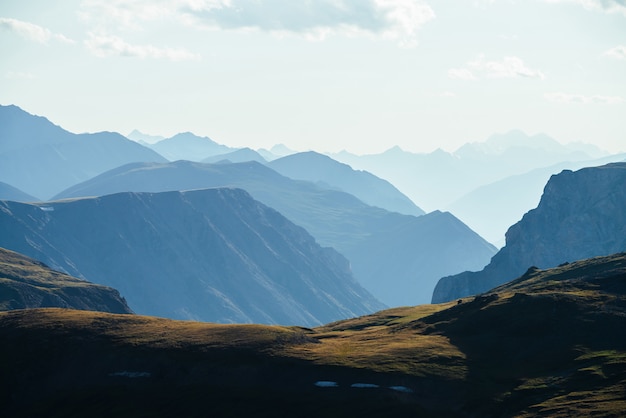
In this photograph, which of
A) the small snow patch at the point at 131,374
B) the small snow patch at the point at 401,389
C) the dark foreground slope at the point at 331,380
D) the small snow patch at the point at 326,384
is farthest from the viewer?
the small snow patch at the point at 131,374

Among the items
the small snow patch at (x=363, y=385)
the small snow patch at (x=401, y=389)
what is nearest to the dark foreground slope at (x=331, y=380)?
the small snow patch at (x=363, y=385)

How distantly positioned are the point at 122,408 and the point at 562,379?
82.0 meters

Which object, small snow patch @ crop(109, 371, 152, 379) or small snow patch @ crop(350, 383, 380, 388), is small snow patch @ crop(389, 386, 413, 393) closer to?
small snow patch @ crop(350, 383, 380, 388)

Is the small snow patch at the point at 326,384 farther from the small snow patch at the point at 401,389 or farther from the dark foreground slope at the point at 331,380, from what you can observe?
the small snow patch at the point at 401,389

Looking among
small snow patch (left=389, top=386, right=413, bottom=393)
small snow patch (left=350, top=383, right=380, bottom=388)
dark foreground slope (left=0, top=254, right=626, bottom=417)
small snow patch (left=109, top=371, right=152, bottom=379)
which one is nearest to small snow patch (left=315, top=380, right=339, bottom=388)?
dark foreground slope (left=0, top=254, right=626, bottom=417)

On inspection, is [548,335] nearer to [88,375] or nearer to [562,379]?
[562,379]

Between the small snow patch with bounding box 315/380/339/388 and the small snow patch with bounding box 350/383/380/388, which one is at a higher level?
the small snow patch with bounding box 315/380/339/388

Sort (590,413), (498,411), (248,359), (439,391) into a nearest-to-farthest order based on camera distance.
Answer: (590,413) < (498,411) < (439,391) < (248,359)

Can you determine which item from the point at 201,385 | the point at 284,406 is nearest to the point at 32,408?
the point at 201,385

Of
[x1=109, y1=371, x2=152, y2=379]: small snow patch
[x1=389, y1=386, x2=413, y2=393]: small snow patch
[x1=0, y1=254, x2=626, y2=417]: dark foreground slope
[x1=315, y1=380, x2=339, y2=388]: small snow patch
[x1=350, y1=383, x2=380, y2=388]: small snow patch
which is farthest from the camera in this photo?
[x1=109, y1=371, x2=152, y2=379]: small snow patch

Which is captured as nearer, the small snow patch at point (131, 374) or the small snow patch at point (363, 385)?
Answer: the small snow patch at point (363, 385)

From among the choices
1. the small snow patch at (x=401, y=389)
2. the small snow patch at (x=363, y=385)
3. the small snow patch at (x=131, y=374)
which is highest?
the small snow patch at (x=131, y=374)

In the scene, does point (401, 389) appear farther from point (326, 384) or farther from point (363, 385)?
point (326, 384)

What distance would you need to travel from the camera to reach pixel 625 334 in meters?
195
